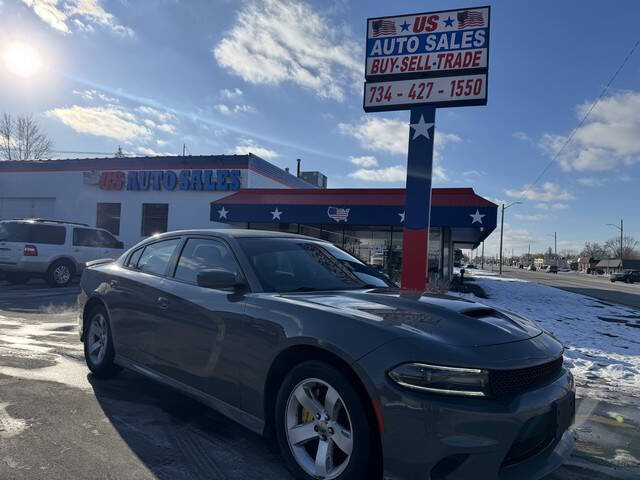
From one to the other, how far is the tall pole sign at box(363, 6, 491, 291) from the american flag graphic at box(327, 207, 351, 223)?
554cm

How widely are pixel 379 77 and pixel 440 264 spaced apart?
8759mm

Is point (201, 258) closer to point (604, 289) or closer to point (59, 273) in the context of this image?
point (59, 273)

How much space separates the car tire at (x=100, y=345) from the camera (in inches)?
179

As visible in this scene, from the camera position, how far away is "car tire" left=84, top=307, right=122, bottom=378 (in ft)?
14.9

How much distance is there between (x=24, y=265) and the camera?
39.2 feet

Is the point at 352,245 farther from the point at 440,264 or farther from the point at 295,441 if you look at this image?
the point at 295,441

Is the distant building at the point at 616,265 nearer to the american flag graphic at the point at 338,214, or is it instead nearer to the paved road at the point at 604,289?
the paved road at the point at 604,289

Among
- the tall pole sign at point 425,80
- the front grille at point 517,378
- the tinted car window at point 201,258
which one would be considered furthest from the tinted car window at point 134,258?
the tall pole sign at point 425,80

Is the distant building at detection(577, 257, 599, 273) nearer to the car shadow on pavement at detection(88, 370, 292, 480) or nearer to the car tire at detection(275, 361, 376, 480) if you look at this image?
the car shadow on pavement at detection(88, 370, 292, 480)

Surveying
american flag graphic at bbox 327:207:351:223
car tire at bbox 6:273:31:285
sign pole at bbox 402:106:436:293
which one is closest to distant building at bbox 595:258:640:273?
american flag graphic at bbox 327:207:351:223

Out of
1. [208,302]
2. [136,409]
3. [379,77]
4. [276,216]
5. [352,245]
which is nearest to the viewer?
[208,302]

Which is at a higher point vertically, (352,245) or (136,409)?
(352,245)

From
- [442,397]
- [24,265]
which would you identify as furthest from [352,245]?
[442,397]

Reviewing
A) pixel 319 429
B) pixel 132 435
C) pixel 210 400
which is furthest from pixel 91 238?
pixel 319 429
